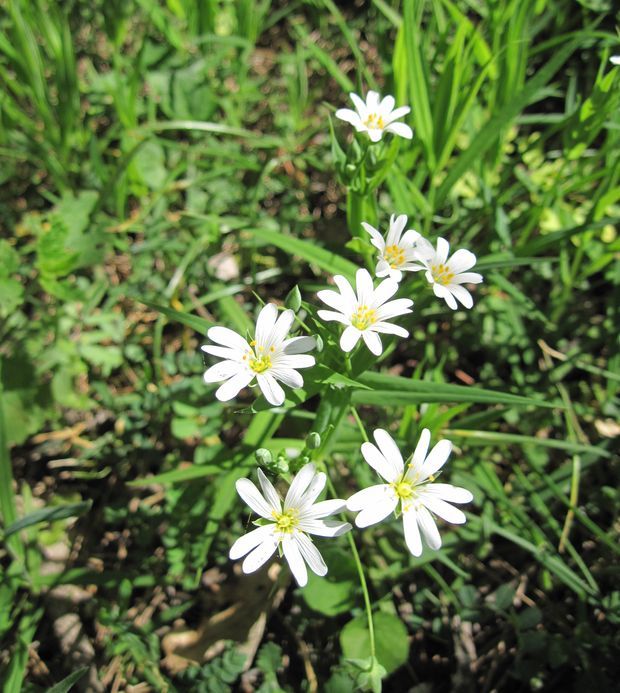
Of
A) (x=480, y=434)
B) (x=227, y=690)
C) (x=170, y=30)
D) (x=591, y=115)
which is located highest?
(x=170, y=30)

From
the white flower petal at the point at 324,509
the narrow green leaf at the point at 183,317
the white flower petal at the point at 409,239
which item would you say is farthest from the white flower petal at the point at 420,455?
the narrow green leaf at the point at 183,317

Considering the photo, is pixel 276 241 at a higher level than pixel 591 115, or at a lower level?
lower

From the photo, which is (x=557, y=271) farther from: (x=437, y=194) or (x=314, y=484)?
(x=314, y=484)

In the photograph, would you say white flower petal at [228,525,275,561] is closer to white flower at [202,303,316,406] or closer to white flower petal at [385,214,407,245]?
white flower at [202,303,316,406]

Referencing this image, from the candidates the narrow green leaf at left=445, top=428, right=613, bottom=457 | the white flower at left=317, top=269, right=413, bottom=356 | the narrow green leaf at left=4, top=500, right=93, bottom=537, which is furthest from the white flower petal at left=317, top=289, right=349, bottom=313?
the narrow green leaf at left=4, top=500, right=93, bottom=537

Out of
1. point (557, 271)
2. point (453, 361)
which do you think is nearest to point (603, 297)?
point (557, 271)

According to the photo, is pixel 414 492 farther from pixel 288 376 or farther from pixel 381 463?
pixel 288 376

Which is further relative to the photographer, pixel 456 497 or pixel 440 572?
pixel 440 572
